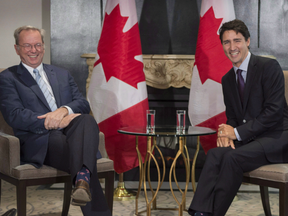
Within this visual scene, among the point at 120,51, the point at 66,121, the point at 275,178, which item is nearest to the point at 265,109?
the point at 275,178

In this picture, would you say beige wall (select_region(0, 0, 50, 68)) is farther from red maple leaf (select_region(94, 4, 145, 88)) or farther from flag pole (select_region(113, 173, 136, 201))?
flag pole (select_region(113, 173, 136, 201))

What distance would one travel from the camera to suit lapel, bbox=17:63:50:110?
2.28 metres

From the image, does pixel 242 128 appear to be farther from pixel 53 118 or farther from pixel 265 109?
pixel 53 118

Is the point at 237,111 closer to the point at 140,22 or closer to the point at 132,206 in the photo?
the point at 132,206

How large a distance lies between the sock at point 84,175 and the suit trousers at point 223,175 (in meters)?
0.63

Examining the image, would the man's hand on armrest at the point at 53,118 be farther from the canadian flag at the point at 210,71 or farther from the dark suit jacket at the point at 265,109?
the canadian flag at the point at 210,71

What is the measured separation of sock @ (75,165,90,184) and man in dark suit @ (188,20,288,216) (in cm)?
63

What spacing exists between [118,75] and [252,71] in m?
1.22

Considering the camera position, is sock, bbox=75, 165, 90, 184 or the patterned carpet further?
Result: the patterned carpet

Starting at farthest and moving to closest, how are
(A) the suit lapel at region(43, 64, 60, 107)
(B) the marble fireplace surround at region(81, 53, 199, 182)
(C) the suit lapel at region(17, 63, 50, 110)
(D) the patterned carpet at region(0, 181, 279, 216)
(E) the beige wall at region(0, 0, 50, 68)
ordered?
(E) the beige wall at region(0, 0, 50, 68) → (B) the marble fireplace surround at region(81, 53, 199, 182) → (D) the patterned carpet at region(0, 181, 279, 216) → (A) the suit lapel at region(43, 64, 60, 107) → (C) the suit lapel at region(17, 63, 50, 110)

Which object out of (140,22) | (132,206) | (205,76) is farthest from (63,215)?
(140,22)

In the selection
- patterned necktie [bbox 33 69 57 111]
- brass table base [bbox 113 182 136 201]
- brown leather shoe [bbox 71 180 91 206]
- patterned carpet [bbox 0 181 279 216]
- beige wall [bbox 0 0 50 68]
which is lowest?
patterned carpet [bbox 0 181 279 216]

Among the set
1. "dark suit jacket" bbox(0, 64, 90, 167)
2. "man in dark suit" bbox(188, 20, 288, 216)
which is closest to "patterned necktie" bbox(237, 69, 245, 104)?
"man in dark suit" bbox(188, 20, 288, 216)

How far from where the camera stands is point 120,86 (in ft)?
9.57
